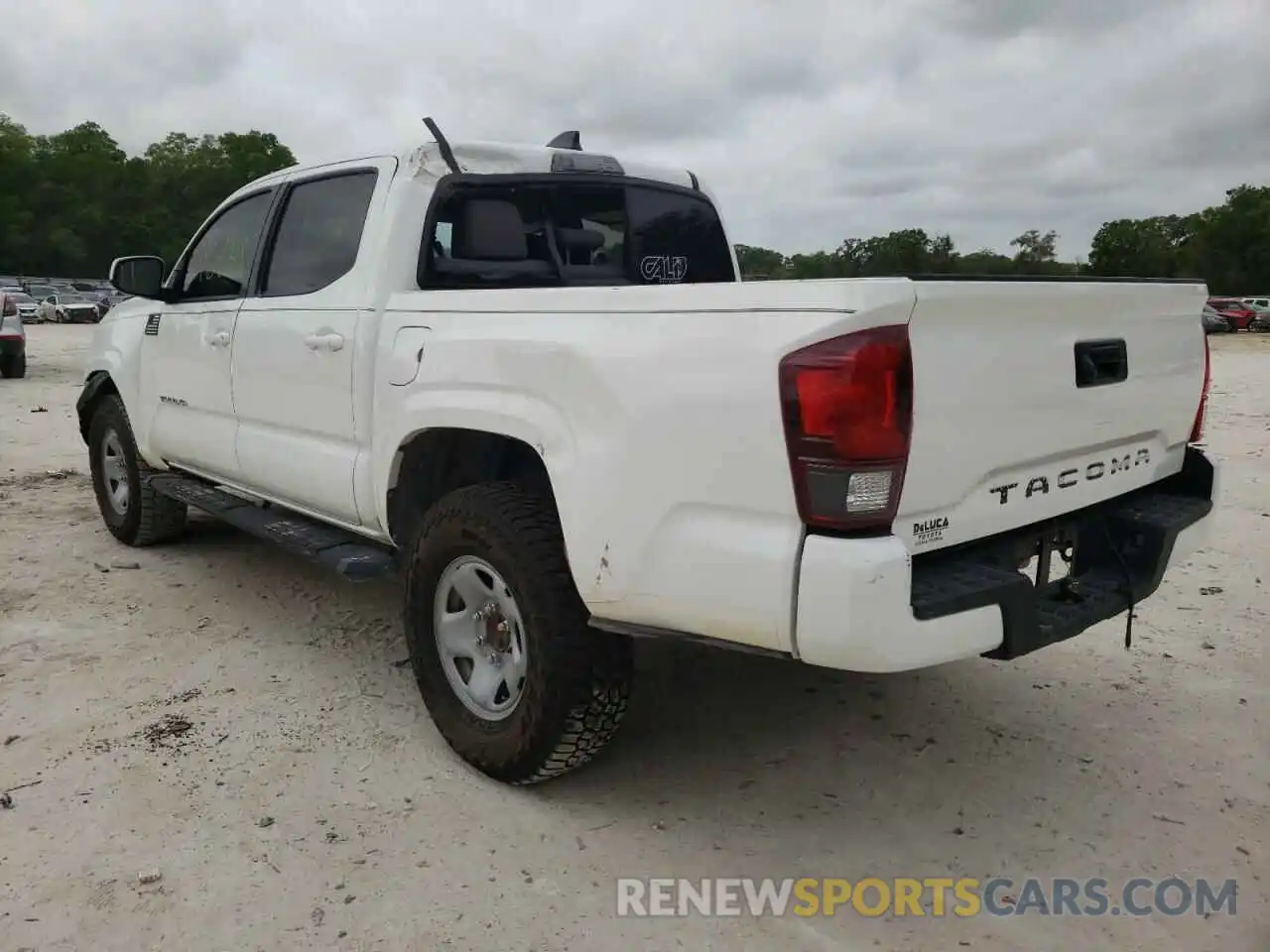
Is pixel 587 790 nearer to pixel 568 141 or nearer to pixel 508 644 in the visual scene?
pixel 508 644

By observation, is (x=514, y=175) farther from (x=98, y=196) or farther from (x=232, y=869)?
(x=98, y=196)

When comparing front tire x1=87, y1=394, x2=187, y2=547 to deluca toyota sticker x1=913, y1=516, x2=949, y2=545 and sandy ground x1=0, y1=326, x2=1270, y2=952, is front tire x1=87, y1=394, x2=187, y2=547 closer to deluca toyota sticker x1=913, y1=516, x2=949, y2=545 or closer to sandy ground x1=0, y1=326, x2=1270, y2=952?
sandy ground x1=0, y1=326, x2=1270, y2=952

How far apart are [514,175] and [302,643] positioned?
2.12m

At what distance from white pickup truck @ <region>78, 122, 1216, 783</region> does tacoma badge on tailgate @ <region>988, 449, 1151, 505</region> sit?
0.5 inches

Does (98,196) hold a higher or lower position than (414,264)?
higher

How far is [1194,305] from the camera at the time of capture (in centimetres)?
323

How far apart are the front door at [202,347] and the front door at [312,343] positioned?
0.53ft

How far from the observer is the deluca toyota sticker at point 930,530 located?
233 cm

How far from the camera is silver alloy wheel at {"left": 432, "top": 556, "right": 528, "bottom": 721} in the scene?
2.96 metres

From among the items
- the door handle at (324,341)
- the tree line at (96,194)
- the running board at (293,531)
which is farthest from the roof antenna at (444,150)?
the tree line at (96,194)

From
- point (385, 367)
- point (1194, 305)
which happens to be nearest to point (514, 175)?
point (385, 367)

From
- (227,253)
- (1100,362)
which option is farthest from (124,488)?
(1100,362)

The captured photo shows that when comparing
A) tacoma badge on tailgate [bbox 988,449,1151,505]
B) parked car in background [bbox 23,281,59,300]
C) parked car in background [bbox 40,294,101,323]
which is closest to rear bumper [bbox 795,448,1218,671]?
tacoma badge on tailgate [bbox 988,449,1151,505]

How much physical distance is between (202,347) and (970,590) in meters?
3.60
